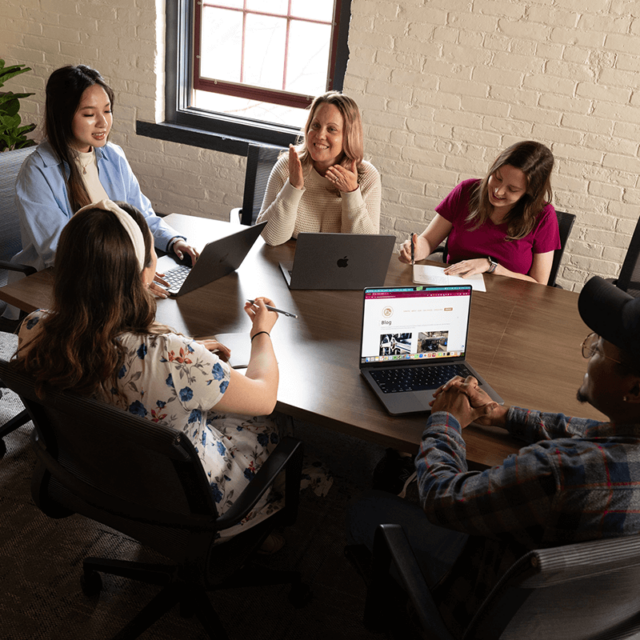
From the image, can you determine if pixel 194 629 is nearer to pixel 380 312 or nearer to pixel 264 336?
pixel 264 336

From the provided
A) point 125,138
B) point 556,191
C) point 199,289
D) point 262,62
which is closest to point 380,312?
point 199,289

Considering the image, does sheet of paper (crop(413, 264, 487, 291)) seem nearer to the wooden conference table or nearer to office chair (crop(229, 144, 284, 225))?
the wooden conference table

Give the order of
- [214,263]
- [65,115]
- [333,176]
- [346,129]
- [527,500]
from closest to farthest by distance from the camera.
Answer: [527,500], [214,263], [65,115], [333,176], [346,129]

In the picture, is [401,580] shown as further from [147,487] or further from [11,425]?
[11,425]

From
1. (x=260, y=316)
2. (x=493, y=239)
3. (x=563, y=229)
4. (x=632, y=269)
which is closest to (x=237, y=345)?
(x=260, y=316)

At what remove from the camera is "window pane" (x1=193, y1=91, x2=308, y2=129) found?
3.70 m

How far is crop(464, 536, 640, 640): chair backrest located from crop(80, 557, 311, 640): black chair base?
77 centimetres

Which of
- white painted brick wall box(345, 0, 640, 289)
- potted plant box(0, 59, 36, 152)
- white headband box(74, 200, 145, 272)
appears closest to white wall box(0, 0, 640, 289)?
white painted brick wall box(345, 0, 640, 289)

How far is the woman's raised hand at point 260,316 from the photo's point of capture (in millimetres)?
1542

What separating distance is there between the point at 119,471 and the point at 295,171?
1493 millimetres

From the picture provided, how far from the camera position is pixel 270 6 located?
3438 millimetres

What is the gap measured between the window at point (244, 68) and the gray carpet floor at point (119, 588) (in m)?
2.49

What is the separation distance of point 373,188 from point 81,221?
158 centimetres

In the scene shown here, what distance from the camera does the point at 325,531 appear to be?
1.90 m
